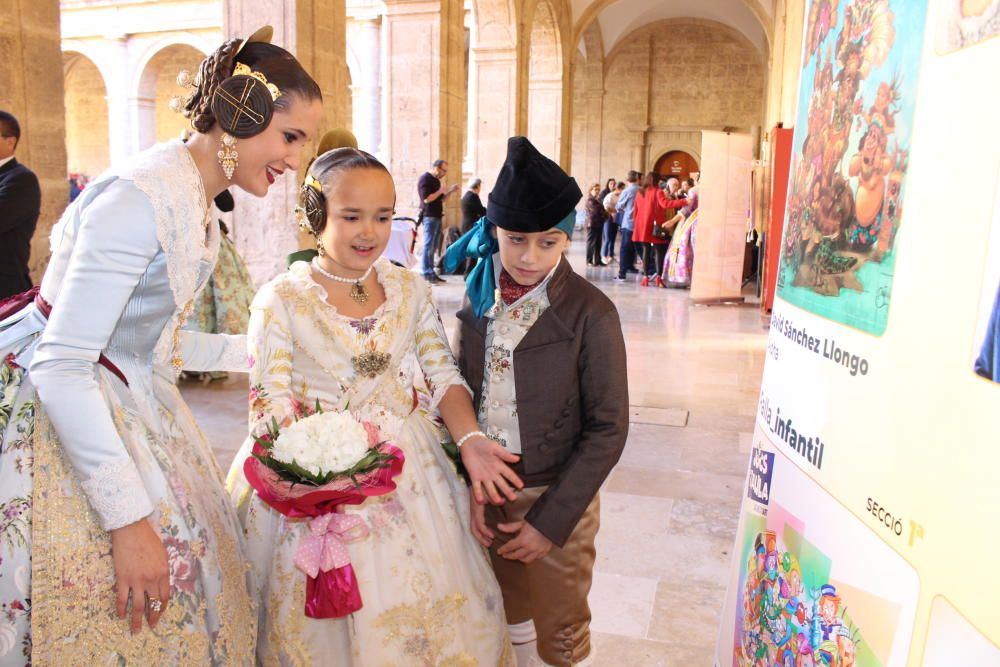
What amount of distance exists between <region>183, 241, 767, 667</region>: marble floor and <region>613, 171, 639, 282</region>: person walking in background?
16.5 feet

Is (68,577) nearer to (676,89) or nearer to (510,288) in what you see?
(510,288)

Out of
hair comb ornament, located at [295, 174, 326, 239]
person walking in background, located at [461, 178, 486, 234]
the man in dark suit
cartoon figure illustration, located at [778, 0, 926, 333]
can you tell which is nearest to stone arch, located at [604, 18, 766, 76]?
person walking in background, located at [461, 178, 486, 234]

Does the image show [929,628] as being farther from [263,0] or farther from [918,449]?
[263,0]

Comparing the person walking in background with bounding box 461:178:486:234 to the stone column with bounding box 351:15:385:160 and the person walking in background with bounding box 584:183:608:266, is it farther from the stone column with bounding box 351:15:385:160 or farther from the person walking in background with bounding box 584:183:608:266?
the stone column with bounding box 351:15:385:160

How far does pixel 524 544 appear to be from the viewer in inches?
70.9

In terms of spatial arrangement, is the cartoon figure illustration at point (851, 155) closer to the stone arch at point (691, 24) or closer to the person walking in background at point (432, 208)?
the person walking in background at point (432, 208)

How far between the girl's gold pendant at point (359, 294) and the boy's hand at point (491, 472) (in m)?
0.45

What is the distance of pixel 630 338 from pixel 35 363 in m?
6.88

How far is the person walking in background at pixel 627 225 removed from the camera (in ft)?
43.1

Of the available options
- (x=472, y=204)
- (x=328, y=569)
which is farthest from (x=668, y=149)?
(x=328, y=569)

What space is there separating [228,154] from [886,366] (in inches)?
47.9

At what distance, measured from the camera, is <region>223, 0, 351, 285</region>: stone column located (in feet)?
21.0

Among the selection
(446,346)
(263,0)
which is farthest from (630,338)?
(446,346)

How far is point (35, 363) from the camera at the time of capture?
1.33 m
